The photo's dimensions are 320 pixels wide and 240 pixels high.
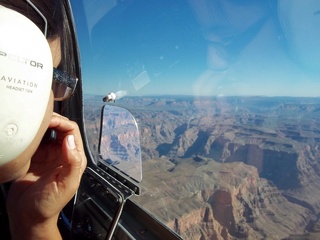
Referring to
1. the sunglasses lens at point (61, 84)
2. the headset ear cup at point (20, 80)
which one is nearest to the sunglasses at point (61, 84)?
the sunglasses lens at point (61, 84)

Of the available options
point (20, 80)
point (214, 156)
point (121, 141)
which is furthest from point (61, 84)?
point (214, 156)

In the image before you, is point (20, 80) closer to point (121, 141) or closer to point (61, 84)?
point (61, 84)

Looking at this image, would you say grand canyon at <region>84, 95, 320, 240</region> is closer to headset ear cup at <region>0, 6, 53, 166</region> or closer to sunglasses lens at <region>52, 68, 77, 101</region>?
sunglasses lens at <region>52, 68, 77, 101</region>

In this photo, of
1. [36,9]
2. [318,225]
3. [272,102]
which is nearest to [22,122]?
[36,9]

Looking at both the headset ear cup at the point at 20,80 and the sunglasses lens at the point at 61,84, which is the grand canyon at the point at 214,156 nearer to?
the sunglasses lens at the point at 61,84

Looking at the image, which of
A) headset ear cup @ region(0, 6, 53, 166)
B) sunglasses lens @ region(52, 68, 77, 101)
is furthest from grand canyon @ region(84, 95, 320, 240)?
headset ear cup @ region(0, 6, 53, 166)

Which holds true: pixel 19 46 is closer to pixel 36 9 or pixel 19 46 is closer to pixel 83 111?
pixel 36 9

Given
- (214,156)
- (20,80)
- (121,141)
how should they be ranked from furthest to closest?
(214,156) → (121,141) → (20,80)
